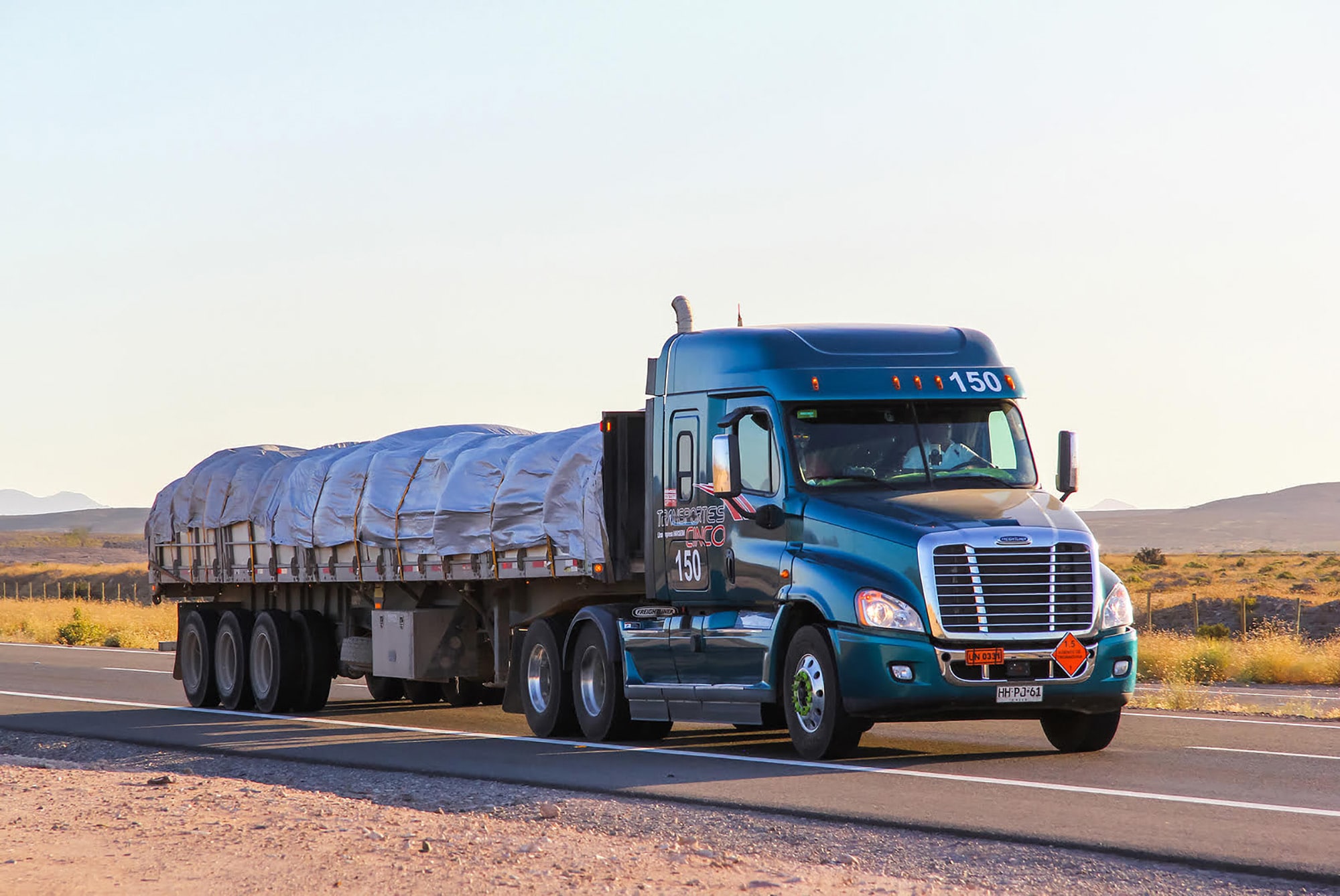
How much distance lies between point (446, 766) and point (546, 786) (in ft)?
5.94

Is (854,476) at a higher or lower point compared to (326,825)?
higher

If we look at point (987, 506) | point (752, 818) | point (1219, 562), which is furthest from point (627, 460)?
point (1219, 562)

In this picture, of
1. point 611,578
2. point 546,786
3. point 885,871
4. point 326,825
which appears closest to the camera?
point 885,871

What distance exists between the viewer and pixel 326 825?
34.4ft

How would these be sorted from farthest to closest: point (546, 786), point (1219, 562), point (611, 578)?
1. point (1219, 562)
2. point (611, 578)
3. point (546, 786)

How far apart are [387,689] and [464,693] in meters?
1.55

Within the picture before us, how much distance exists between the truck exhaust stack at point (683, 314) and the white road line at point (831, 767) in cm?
383

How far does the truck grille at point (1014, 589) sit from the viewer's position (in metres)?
13.1

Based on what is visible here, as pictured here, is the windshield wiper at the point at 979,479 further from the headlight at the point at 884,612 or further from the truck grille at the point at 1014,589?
the headlight at the point at 884,612

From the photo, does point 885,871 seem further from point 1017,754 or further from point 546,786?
point 1017,754

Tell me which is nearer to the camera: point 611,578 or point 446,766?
point 446,766

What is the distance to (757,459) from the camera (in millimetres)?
14719

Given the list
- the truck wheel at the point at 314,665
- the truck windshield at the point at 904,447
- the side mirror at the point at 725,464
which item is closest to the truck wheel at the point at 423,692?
the truck wheel at the point at 314,665

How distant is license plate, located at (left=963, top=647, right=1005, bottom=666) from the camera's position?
1311cm
